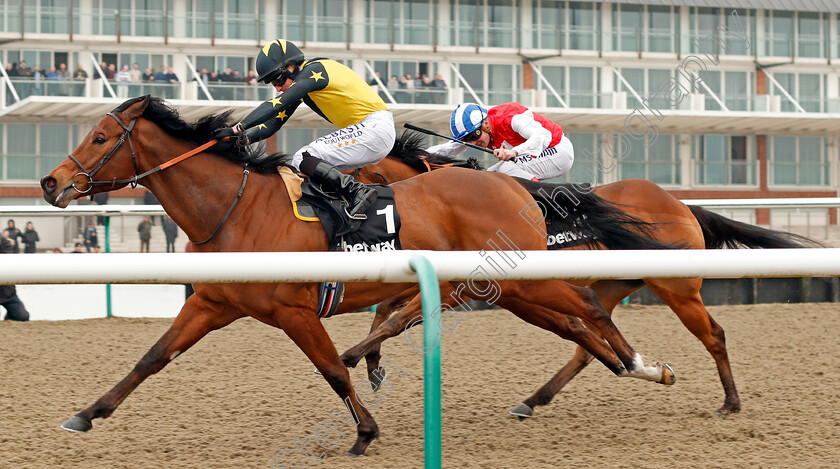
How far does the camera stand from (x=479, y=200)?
3.89m

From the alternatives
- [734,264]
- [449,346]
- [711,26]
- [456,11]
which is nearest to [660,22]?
[711,26]

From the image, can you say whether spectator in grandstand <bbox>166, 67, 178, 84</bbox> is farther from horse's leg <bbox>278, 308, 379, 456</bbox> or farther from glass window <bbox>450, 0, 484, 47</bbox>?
horse's leg <bbox>278, 308, 379, 456</bbox>

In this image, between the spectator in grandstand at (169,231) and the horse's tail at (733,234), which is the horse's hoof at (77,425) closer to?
the horse's tail at (733,234)

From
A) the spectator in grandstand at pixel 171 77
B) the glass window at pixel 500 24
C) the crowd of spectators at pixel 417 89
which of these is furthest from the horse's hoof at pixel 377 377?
the glass window at pixel 500 24

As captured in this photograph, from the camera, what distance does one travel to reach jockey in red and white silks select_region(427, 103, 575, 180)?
467cm

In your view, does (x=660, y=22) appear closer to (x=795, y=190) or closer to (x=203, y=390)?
(x=795, y=190)

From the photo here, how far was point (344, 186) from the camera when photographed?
371cm

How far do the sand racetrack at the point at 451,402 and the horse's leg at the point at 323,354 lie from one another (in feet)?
0.29

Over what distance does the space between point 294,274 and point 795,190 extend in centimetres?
2651

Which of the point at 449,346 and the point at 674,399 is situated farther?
the point at 449,346

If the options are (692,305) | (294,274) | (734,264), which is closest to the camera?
(294,274)

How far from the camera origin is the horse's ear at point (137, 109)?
375 cm

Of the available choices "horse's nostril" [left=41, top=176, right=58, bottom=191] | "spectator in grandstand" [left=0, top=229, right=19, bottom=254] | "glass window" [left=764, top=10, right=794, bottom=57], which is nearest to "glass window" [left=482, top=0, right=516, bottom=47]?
"glass window" [left=764, top=10, right=794, bottom=57]

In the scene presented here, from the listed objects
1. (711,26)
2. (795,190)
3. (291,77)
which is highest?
(711,26)
